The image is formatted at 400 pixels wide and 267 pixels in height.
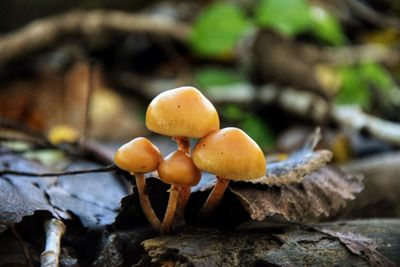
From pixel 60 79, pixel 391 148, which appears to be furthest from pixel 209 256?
pixel 60 79

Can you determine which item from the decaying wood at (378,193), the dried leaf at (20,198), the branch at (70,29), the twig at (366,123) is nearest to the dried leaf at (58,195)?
the dried leaf at (20,198)

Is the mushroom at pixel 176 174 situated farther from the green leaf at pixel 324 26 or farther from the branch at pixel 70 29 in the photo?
the green leaf at pixel 324 26

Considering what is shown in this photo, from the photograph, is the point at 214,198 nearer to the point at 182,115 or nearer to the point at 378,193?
the point at 182,115

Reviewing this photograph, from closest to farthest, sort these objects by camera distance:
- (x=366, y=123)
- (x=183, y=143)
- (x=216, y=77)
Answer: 1. (x=183, y=143)
2. (x=366, y=123)
3. (x=216, y=77)

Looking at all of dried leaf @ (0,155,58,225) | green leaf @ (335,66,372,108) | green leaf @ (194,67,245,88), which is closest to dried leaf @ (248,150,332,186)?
dried leaf @ (0,155,58,225)

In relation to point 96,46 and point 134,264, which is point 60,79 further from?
point 134,264

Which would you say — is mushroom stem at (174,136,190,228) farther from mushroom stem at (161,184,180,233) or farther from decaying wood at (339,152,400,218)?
decaying wood at (339,152,400,218)

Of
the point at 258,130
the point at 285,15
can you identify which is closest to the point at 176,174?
the point at 258,130

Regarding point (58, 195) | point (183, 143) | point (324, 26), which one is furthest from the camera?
point (324, 26)
